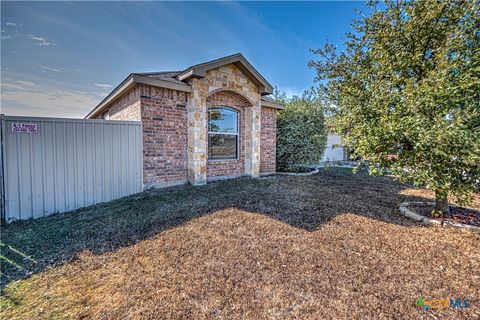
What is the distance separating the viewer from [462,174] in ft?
11.9

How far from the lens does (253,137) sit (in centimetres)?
831

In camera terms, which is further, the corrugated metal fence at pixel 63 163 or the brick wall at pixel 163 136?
the brick wall at pixel 163 136

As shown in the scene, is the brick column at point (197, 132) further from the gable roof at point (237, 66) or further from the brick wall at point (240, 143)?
the brick wall at point (240, 143)

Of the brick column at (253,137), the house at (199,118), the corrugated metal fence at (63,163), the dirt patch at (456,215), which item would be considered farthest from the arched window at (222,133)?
the dirt patch at (456,215)

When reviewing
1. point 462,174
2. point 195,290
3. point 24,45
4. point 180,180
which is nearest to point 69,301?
point 195,290

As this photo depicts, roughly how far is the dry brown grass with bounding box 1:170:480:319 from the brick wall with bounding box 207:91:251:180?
10.5ft

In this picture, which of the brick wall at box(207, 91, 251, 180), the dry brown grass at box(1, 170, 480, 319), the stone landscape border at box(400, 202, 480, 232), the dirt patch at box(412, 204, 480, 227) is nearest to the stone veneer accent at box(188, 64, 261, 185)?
the brick wall at box(207, 91, 251, 180)

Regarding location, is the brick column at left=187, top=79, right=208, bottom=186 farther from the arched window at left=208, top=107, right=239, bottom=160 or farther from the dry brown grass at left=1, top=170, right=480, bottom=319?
the dry brown grass at left=1, top=170, right=480, bottom=319

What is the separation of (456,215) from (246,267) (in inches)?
196

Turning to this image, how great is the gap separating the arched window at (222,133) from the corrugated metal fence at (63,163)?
8.70 feet

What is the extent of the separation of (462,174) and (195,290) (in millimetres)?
4858

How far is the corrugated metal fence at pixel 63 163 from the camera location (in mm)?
4051

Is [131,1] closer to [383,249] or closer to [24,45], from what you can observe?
[24,45]

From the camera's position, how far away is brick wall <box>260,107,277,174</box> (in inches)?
356
